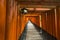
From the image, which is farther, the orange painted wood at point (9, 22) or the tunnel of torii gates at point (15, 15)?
the orange painted wood at point (9, 22)

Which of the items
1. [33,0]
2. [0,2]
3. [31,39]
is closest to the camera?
[0,2]

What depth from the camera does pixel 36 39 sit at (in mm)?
8328

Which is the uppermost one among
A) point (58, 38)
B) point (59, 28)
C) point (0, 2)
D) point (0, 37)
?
point (0, 2)

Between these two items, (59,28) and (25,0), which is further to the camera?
(59,28)

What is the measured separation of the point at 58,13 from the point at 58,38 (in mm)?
1100

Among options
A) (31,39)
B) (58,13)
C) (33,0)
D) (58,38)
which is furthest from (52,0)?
(31,39)

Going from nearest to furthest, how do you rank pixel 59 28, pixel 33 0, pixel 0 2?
pixel 0 2 → pixel 33 0 → pixel 59 28

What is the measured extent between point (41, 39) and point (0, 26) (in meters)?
6.34

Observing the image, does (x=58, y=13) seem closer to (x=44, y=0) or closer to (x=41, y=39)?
(x=44, y=0)

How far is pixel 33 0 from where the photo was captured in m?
4.82

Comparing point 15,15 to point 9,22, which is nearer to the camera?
point 9,22

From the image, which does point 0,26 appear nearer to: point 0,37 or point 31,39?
point 0,37

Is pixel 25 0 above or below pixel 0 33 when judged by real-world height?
above

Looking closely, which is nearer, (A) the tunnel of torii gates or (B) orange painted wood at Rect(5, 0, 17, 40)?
(A) the tunnel of torii gates
